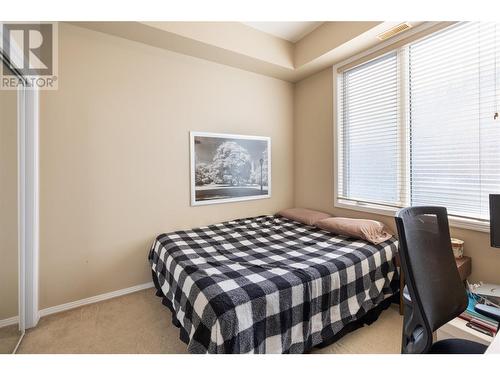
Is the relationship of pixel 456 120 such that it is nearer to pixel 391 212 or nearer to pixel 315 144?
pixel 391 212

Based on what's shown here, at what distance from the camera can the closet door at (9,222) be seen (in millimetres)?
1738

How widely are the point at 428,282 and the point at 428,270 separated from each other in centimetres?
5

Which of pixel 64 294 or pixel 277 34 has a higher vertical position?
pixel 277 34

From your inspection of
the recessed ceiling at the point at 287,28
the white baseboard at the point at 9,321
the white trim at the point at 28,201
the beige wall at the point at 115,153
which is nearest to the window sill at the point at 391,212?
the beige wall at the point at 115,153

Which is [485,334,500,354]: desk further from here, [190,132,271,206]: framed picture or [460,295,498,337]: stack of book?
[190,132,271,206]: framed picture

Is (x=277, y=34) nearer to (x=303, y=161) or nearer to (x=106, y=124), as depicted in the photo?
(x=303, y=161)

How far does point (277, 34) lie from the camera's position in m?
2.89

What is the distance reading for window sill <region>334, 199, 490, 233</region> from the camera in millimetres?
1849

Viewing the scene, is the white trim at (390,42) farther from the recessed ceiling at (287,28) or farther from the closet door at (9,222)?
the closet door at (9,222)

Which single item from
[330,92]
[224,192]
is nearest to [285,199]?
[224,192]

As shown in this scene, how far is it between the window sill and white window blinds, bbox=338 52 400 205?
7cm

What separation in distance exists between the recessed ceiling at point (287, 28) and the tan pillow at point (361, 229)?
2270mm

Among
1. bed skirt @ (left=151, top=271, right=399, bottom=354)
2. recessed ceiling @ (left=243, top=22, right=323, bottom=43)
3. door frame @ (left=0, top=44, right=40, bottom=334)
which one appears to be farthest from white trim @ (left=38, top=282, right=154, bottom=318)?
recessed ceiling @ (left=243, top=22, right=323, bottom=43)
